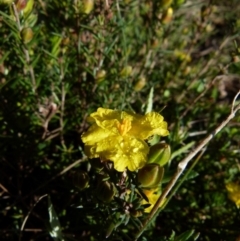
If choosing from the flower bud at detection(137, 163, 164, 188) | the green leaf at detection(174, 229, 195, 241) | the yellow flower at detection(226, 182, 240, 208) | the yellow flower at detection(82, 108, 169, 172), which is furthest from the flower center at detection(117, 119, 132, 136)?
the yellow flower at detection(226, 182, 240, 208)

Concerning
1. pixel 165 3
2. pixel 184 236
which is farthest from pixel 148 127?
pixel 165 3

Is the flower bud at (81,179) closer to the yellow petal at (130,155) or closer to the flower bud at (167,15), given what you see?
the yellow petal at (130,155)

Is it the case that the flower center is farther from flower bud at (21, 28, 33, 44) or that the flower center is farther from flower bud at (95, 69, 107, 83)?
flower bud at (95, 69, 107, 83)

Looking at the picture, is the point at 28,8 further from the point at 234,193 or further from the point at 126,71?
the point at 234,193

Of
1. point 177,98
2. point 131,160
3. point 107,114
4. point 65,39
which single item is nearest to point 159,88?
point 177,98

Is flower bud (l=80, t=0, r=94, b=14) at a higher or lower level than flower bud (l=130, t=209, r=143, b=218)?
higher

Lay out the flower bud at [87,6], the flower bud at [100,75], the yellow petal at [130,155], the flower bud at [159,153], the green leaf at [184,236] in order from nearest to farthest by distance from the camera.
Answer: the yellow petal at [130,155] < the flower bud at [159,153] < the green leaf at [184,236] < the flower bud at [87,6] < the flower bud at [100,75]

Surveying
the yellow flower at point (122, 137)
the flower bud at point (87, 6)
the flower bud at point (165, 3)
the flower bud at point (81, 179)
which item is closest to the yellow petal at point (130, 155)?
the yellow flower at point (122, 137)
